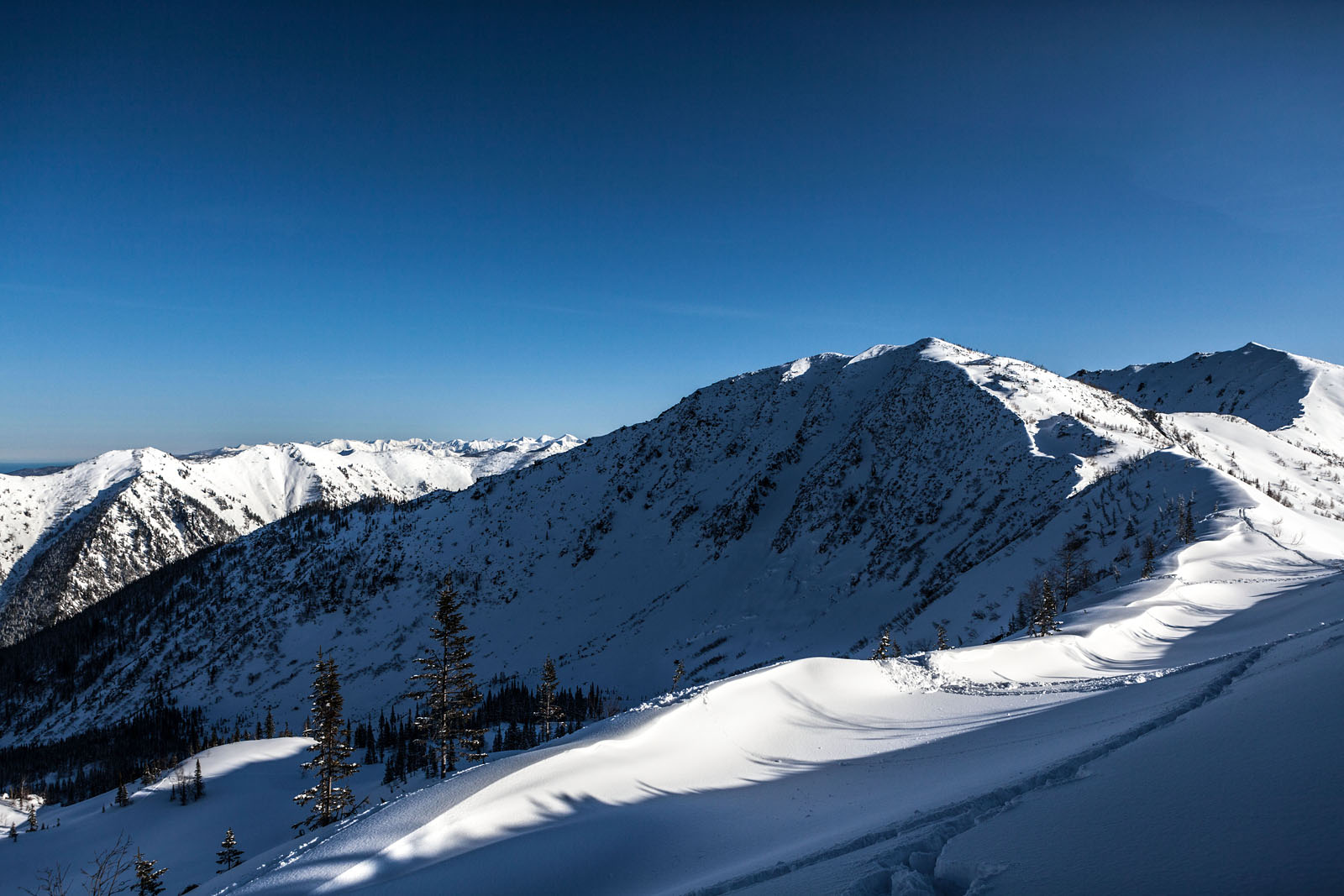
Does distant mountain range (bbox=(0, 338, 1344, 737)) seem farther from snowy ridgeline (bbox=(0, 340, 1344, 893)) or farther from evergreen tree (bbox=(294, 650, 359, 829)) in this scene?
evergreen tree (bbox=(294, 650, 359, 829))

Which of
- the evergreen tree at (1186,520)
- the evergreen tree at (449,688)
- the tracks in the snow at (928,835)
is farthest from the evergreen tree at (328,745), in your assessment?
the evergreen tree at (1186,520)

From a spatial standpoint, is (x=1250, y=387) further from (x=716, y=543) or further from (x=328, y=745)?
(x=328, y=745)

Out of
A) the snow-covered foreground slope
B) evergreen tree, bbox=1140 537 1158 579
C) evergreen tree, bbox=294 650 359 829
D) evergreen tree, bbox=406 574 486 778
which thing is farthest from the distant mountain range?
evergreen tree, bbox=294 650 359 829

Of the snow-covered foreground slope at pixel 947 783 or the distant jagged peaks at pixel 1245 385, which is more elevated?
the distant jagged peaks at pixel 1245 385

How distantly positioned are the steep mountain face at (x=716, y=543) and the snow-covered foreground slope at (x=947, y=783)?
15957 mm

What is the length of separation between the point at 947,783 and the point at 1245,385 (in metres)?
112

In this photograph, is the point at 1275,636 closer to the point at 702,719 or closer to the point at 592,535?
the point at 702,719

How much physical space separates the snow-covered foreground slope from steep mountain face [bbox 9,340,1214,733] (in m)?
16.0

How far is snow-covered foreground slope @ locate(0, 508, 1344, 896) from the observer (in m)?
3.19

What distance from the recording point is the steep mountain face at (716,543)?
138 feet

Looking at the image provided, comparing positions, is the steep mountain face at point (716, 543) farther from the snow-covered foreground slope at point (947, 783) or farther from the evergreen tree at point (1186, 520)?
the snow-covered foreground slope at point (947, 783)

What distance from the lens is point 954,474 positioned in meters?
51.7

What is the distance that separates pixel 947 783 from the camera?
6.94 m

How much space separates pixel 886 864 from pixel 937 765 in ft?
18.0
